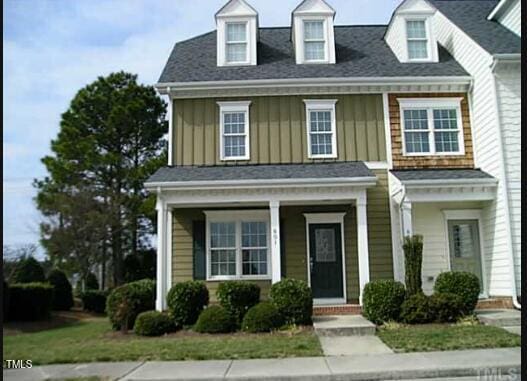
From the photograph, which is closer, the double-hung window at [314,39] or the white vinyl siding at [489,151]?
the white vinyl siding at [489,151]

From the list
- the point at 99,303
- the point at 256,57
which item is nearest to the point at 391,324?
the point at 256,57

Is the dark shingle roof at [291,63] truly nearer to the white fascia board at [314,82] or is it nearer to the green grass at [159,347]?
the white fascia board at [314,82]

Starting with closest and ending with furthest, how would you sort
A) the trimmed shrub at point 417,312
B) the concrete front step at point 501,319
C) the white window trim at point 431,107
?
the concrete front step at point 501,319, the trimmed shrub at point 417,312, the white window trim at point 431,107

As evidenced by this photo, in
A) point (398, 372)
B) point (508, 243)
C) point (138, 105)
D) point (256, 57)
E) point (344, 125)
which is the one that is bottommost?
point (398, 372)

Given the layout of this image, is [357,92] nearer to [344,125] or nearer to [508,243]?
[344,125]

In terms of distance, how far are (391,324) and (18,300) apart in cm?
1029

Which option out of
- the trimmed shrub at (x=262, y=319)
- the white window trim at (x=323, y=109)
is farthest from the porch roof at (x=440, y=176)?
the trimmed shrub at (x=262, y=319)

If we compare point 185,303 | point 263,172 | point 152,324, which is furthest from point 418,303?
point 152,324

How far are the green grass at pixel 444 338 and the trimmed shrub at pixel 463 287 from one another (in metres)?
0.90

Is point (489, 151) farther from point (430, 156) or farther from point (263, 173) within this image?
point (263, 173)

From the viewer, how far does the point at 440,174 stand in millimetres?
12836

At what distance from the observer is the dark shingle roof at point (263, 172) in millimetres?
12453

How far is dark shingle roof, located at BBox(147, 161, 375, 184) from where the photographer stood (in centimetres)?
1245

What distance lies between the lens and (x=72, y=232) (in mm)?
22812
